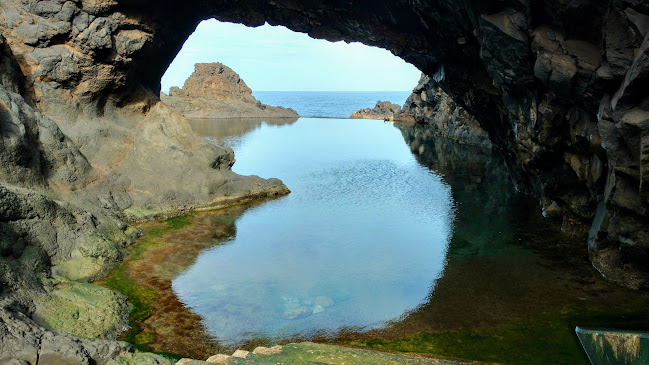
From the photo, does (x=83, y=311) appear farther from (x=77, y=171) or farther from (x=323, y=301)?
(x=77, y=171)

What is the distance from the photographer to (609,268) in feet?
56.6

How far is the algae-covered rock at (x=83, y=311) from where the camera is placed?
1284cm

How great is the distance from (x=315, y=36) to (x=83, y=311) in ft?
68.3

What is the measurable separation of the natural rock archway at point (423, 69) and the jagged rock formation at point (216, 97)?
198ft

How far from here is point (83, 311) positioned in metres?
13.8

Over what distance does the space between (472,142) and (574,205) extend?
3427 cm

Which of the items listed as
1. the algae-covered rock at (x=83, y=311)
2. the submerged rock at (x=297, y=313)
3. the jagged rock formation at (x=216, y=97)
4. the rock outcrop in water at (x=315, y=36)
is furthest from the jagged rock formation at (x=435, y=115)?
the algae-covered rock at (x=83, y=311)

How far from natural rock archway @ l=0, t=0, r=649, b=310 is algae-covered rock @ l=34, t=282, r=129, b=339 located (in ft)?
19.9

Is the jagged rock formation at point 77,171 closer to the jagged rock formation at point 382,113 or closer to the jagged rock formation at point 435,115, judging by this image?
the jagged rock formation at point 435,115

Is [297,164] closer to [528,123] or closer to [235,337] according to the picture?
[528,123]

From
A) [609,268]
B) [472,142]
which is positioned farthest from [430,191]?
[472,142]

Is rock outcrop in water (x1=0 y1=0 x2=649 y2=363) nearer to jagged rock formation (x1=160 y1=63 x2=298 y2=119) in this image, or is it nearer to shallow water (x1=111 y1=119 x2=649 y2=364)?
shallow water (x1=111 y1=119 x2=649 y2=364)

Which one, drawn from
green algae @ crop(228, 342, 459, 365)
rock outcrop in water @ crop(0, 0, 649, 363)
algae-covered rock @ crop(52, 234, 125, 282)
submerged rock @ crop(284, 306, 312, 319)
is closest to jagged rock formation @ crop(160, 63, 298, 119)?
rock outcrop in water @ crop(0, 0, 649, 363)

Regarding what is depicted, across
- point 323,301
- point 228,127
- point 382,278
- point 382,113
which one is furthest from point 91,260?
point 382,113
